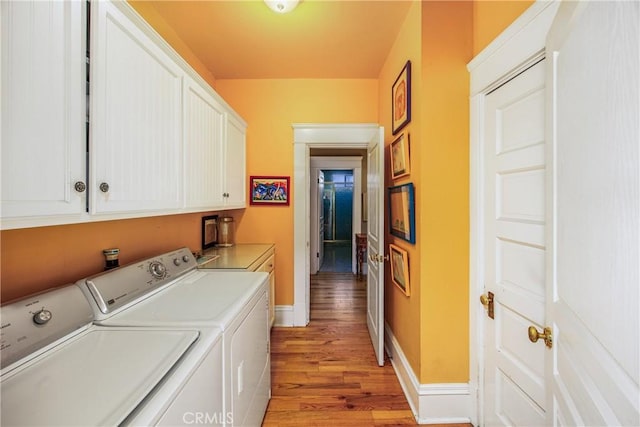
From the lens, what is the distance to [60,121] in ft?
2.53

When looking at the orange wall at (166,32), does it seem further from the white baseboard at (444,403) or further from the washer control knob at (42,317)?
the white baseboard at (444,403)

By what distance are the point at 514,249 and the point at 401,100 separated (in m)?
1.27

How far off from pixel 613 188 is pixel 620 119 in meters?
0.14

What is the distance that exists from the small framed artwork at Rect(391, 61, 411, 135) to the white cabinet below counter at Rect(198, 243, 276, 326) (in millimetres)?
1590

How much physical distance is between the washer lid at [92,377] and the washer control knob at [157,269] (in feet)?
1.46

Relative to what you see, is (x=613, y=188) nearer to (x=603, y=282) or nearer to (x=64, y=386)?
(x=603, y=282)

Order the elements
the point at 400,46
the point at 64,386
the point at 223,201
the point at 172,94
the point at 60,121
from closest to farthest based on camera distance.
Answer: the point at 64,386 → the point at 60,121 → the point at 172,94 → the point at 400,46 → the point at 223,201

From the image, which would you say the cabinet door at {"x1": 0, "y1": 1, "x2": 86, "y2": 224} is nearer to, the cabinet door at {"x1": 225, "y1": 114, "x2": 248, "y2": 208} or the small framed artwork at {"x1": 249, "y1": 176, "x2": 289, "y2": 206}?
the cabinet door at {"x1": 225, "y1": 114, "x2": 248, "y2": 208}

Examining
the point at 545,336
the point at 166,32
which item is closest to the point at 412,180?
the point at 545,336

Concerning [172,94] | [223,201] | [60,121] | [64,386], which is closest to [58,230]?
[60,121]

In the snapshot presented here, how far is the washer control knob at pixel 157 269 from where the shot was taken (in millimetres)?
1370

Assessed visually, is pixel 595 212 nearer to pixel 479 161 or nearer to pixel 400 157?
pixel 479 161

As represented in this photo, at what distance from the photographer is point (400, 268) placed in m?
1.89

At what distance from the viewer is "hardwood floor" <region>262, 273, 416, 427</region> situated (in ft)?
5.31
